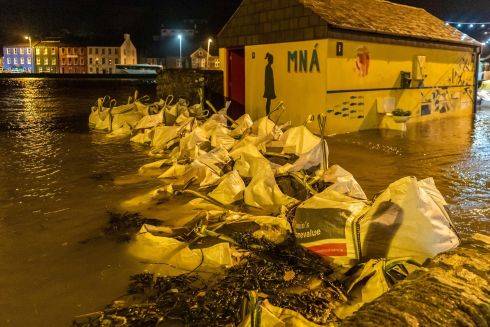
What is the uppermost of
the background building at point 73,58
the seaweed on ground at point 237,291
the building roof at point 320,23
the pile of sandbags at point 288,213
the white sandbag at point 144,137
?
the background building at point 73,58

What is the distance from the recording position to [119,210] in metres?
6.59

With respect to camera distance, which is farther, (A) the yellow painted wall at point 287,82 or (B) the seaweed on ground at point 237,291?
(A) the yellow painted wall at point 287,82

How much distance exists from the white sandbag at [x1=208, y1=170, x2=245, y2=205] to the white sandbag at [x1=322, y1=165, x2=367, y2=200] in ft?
4.41

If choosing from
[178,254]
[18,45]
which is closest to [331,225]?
[178,254]

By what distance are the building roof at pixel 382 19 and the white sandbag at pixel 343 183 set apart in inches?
296

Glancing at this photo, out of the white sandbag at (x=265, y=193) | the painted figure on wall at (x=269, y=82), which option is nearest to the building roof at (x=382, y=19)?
the painted figure on wall at (x=269, y=82)

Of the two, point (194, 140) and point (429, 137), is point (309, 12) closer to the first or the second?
point (429, 137)

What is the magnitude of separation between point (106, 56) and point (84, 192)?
10164 centimetres

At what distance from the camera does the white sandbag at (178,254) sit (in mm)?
4633

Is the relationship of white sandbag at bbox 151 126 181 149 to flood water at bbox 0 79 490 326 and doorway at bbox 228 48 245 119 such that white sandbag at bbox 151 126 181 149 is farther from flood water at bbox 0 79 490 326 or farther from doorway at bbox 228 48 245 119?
doorway at bbox 228 48 245 119

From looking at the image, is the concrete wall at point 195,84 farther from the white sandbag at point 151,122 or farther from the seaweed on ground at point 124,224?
the seaweed on ground at point 124,224

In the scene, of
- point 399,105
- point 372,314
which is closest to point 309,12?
point 399,105

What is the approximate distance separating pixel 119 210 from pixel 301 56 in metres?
8.40

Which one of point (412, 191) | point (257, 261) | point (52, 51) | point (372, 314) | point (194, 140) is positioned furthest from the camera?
point (52, 51)
